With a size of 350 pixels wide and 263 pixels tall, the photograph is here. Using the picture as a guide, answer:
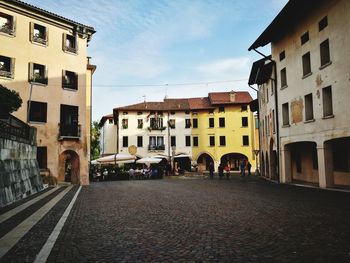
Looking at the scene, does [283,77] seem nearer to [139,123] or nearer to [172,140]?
[172,140]

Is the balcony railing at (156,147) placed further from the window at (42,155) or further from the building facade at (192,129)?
the window at (42,155)

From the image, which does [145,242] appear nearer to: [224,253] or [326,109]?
[224,253]

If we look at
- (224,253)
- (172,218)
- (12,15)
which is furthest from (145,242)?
(12,15)

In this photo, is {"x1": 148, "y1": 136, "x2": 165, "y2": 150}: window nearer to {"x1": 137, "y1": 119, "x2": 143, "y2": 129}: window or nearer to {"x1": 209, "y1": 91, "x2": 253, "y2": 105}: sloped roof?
{"x1": 137, "y1": 119, "x2": 143, "y2": 129}: window

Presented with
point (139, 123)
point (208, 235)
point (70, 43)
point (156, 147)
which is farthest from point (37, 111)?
point (156, 147)

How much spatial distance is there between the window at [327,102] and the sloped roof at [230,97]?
118 feet

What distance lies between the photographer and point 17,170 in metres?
15.4

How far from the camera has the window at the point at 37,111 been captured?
80.9ft

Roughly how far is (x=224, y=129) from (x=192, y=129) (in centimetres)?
503

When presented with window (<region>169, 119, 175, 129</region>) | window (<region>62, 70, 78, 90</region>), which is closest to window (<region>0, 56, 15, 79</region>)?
window (<region>62, 70, 78, 90</region>)

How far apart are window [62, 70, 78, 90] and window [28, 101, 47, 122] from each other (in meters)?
2.39

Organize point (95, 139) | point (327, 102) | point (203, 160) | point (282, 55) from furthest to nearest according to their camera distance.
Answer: point (95, 139)
point (203, 160)
point (282, 55)
point (327, 102)

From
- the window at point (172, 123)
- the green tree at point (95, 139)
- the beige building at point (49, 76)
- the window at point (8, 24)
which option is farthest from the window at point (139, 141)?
the window at point (8, 24)

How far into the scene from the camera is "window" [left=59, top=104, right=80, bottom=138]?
2616 cm
